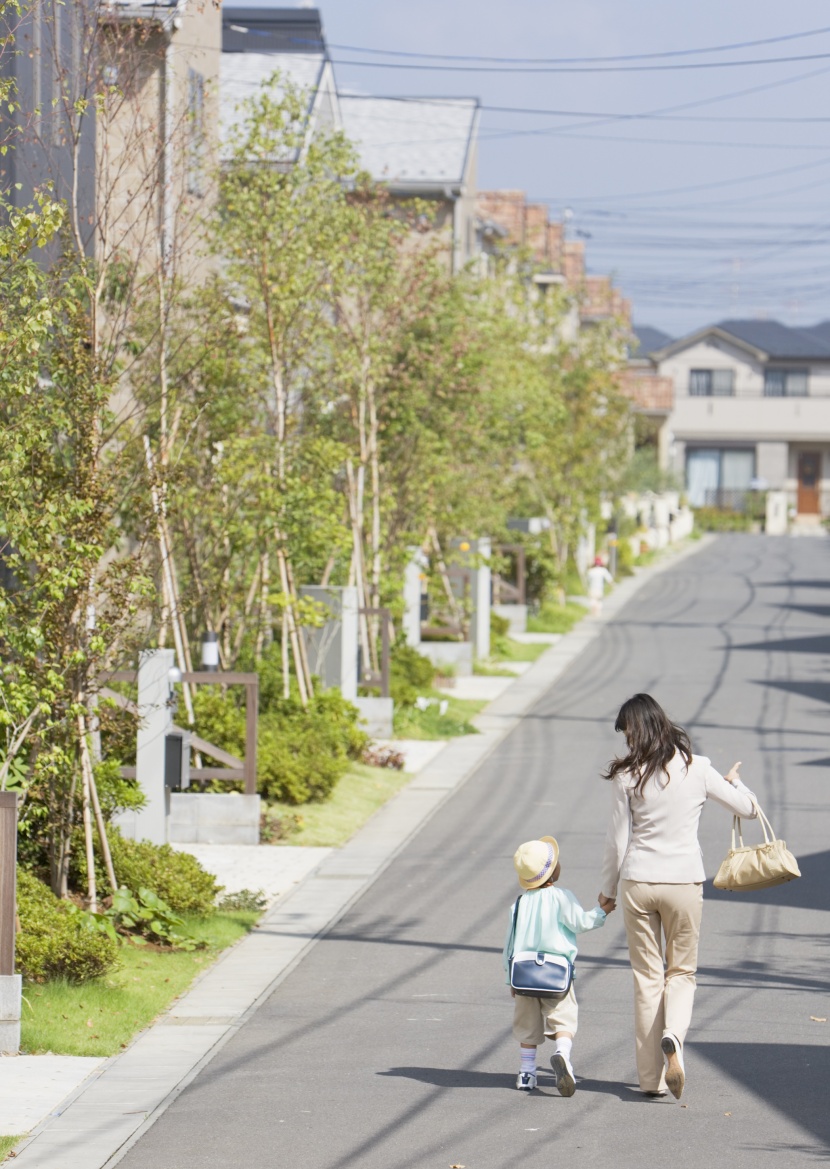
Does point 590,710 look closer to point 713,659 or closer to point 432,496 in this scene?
point 432,496

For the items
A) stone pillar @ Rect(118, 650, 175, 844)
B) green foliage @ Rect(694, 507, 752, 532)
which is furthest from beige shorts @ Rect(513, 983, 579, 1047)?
green foliage @ Rect(694, 507, 752, 532)

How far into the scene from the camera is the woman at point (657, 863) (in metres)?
8.31

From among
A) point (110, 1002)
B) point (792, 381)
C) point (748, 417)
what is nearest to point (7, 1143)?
point (110, 1002)

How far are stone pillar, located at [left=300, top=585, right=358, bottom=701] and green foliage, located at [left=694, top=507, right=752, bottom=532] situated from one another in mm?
65441

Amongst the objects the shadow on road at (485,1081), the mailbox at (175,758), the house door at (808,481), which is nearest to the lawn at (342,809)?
the mailbox at (175,758)

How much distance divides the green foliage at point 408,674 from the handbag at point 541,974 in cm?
1549

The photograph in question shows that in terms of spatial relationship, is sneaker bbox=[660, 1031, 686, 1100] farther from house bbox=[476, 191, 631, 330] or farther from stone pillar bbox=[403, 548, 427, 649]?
house bbox=[476, 191, 631, 330]

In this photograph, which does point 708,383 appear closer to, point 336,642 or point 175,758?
point 336,642

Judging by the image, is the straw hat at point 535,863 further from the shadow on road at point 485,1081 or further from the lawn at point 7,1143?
the lawn at point 7,1143

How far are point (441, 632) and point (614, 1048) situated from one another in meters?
20.9

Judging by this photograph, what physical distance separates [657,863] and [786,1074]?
1.45m

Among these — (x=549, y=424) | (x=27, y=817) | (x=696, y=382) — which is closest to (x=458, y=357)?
(x=549, y=424)

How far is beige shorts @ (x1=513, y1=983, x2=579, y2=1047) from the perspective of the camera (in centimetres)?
843

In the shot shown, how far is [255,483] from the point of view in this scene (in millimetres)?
17859
